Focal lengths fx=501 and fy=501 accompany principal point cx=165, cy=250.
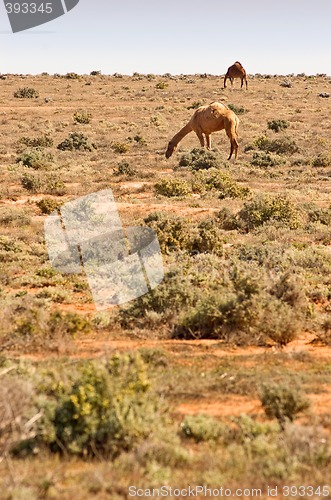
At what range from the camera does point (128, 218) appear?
1482 centimetres

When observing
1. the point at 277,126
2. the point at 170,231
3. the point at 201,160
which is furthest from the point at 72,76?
the point at 170,231

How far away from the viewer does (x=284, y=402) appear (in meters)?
5.15

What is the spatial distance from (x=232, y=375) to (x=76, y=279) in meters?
5.12

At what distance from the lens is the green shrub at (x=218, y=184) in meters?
17.5

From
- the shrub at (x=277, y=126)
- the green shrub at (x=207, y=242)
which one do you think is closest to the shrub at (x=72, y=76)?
the shrub at (x=277, y=126)

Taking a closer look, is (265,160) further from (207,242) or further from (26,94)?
(26,94)

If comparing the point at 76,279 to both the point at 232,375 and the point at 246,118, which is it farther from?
the point at 246,118

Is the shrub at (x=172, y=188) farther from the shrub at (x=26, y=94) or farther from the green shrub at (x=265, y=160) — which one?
the shrub at (x=26, y=94)

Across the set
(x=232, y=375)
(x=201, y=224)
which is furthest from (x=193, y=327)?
(x=201, y=224)

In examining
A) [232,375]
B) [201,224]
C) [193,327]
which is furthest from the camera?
[201,224]

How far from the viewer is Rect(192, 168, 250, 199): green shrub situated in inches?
689

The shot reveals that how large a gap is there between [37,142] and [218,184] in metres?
13.3

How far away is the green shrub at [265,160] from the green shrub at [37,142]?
1150 cm

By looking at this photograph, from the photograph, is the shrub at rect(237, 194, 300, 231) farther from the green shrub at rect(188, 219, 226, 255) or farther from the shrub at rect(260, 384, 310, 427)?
the shrub at rect(260, 384, 310, 427)
